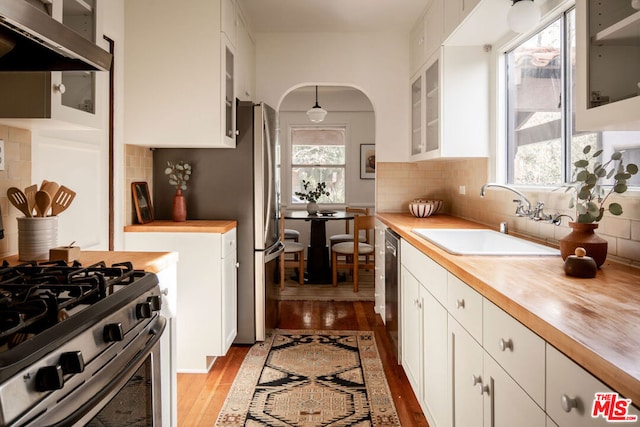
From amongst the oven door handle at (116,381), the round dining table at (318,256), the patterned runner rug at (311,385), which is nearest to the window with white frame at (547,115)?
the patterned runner rug at (311,385)

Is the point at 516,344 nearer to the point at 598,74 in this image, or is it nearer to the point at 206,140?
the point at 598,74

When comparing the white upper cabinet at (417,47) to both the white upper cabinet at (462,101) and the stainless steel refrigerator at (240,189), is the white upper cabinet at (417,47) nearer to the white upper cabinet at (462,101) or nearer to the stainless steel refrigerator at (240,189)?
the white upper cabinet at (462,101)

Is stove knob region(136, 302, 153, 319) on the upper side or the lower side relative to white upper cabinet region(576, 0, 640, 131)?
lower

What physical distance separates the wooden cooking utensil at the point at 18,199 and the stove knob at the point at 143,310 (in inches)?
32.8

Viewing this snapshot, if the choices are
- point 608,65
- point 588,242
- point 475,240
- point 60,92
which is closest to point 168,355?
point 60,92

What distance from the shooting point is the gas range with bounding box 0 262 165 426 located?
822 mm

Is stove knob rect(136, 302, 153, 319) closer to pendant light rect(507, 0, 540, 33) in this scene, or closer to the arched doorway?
pendant light rect(507, 0, 540, 33)

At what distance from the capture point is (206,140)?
9.86 ft

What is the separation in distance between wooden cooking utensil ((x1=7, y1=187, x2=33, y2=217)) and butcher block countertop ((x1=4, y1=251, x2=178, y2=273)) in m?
0.20

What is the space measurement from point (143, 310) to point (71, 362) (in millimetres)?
413

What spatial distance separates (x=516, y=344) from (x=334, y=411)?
156 cm

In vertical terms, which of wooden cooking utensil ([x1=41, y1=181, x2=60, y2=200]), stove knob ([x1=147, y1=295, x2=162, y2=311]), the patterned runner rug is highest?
wooden cooking utensil ([x1=41, y1=181, x2=60, y2=200])

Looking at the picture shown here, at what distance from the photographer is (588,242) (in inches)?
64.3

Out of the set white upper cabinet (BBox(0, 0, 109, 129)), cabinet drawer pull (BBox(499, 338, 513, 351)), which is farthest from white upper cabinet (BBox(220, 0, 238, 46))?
cabinet drawer pull (BBox(499, 338, 513, 351))
